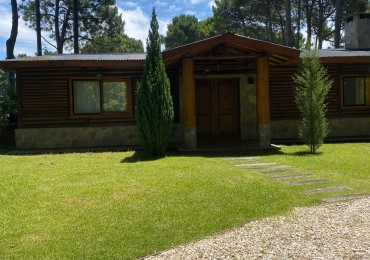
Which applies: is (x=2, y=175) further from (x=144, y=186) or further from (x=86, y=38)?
(x=86, y=38)

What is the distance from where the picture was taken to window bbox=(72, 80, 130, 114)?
12.8 meters

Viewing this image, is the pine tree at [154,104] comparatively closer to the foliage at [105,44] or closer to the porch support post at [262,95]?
the porch support post at [262,95]

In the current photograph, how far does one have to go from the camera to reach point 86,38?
2842cm

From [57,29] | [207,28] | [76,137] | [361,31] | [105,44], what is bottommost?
[76,137]

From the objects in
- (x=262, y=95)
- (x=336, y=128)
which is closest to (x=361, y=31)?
(x=336, y=128)

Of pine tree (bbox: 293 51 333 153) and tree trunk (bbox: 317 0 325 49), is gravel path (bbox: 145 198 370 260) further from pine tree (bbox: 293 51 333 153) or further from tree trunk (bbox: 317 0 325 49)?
tree trunk (bbox: 317 0 325 49)

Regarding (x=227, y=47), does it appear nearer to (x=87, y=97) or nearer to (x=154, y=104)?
(x=154, y=104)

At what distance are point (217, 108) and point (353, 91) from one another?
16.4 feet

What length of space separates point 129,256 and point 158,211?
4.38 ft

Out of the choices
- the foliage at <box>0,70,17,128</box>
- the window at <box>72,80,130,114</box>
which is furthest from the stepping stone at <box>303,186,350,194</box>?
the foliage at <box>0,70,17,128</box>

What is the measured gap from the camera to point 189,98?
34.7 feet

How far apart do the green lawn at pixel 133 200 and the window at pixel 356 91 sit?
519 centimetres

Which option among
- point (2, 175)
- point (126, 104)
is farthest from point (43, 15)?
point (2, 175)

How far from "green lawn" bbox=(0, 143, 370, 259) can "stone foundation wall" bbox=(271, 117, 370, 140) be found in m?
4.24
